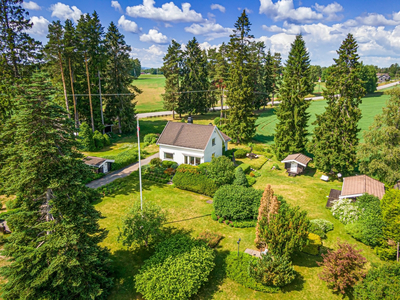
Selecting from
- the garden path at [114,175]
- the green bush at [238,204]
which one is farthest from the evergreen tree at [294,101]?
the garden path at [114,175]

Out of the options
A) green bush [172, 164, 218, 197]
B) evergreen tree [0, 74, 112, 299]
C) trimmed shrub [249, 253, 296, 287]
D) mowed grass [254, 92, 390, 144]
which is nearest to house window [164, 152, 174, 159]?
green bush [172, 164, 218, 197]

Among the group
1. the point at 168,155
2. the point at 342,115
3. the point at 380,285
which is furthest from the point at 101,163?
the point at 342,115

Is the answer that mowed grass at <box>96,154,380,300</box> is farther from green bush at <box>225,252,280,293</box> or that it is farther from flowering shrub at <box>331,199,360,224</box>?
Result: flowering shrub at <box>331,199,360,224</box>

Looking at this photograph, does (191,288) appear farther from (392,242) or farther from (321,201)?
(321,201)

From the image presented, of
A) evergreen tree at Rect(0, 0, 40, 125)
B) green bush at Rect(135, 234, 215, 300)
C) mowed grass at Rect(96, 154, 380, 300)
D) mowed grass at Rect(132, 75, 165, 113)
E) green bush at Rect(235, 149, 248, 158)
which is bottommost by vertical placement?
mowed grass at Rect(96, 154, 380, 300)

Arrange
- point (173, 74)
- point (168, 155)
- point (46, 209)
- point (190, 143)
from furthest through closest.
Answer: point (173, 74)
point (168, 155)
point (190, 143)
point (46, 209)

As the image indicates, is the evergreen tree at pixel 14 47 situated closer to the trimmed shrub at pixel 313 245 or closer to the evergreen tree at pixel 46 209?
the evergreen tree at pixel 46 209

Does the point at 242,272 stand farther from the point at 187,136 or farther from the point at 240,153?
the point at 240,153
